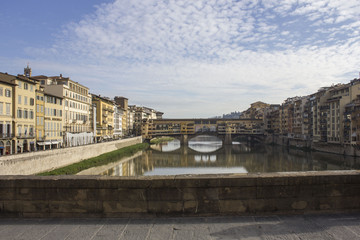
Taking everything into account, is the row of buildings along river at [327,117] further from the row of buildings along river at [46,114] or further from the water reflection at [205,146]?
the row of buildings along river at [46,114]

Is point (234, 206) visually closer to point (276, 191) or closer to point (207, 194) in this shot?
point (207, 194)

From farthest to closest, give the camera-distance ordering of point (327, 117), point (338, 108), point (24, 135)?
point (327, 117) → point (338, 108) → point (24, 135)

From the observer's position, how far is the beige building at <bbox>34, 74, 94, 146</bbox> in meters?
46.2

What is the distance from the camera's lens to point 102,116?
69.0 metres

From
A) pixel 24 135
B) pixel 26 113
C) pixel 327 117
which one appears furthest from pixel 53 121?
pixel 327 117

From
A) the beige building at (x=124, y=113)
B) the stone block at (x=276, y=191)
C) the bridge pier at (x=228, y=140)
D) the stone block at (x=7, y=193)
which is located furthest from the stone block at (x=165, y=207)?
the beige building at (x=124, y=113)

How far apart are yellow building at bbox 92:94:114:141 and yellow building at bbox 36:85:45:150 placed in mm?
23089

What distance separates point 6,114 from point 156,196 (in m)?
32.4

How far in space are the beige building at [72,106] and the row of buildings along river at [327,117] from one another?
46780mm

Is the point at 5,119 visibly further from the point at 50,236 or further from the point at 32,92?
the point at 50,236

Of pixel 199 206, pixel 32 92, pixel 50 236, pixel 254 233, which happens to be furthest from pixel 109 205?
pixel 32 92

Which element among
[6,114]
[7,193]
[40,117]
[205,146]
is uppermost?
[6,114]

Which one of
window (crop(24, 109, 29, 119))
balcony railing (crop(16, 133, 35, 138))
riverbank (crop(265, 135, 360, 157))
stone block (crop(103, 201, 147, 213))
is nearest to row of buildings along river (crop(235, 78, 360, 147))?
riverbank (crop(265, 135, 360, 157))

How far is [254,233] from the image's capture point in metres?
4.35
